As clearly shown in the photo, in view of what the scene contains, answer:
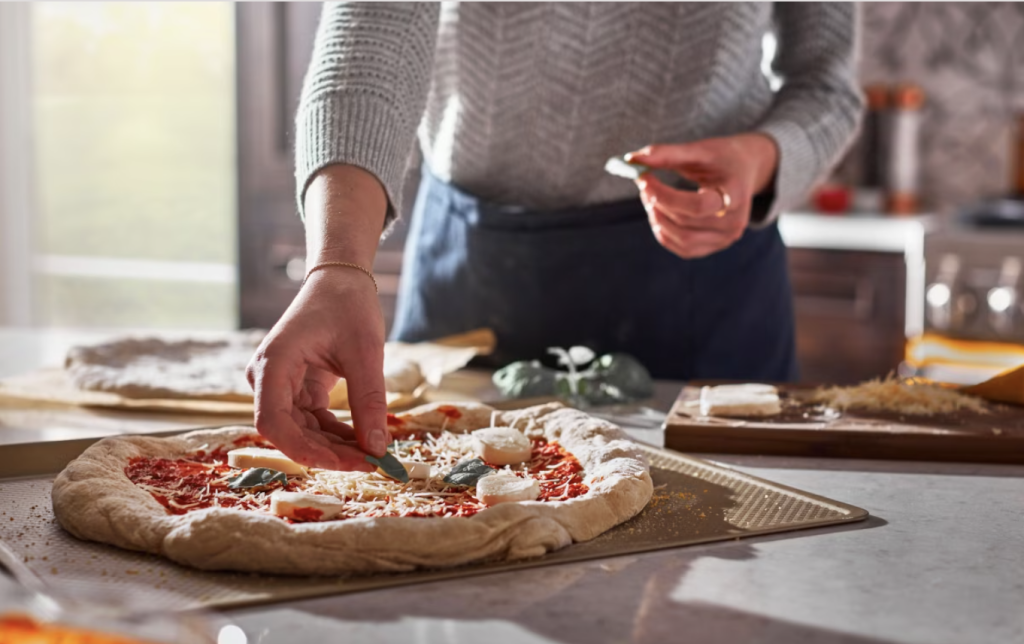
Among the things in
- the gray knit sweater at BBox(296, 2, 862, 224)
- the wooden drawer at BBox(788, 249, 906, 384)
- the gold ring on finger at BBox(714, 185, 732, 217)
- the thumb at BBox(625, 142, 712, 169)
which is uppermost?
the gray knit sweater at BBox(296, 2, 862, 224)

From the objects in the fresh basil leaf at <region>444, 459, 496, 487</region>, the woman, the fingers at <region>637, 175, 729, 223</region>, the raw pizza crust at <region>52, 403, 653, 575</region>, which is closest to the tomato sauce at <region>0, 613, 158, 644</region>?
the raw pizza crust at <region>52, 403, 653, 575</region>

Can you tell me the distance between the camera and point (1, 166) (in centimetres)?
414

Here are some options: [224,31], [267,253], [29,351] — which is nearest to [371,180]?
[29,351]

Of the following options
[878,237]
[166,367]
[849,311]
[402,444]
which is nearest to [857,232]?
[878,237]

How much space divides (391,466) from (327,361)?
11 cm

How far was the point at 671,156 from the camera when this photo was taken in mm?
1353

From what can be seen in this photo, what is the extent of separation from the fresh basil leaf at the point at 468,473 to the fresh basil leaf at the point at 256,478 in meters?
0.16

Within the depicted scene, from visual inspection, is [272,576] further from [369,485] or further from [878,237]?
[878,237]

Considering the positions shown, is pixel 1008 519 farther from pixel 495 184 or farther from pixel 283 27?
pixel 283 27

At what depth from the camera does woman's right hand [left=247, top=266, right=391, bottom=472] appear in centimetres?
91

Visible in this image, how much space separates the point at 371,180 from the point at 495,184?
0.53m

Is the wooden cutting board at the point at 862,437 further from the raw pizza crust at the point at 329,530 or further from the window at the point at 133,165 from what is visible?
the window at the point at 133,165

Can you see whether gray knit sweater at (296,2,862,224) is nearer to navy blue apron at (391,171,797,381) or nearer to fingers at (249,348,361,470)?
navy blue apron at (391,171,797,381)

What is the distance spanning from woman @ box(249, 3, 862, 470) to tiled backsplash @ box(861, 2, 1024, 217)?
2066 millimetres
